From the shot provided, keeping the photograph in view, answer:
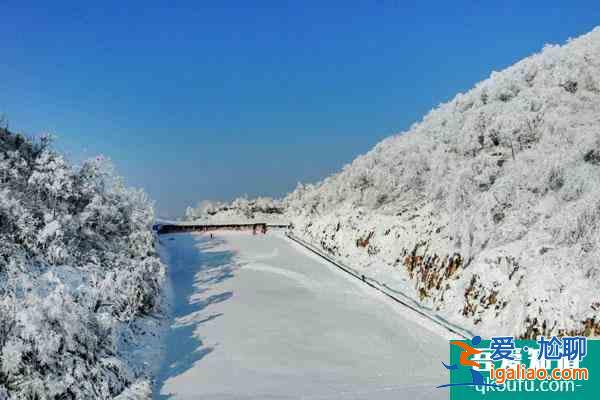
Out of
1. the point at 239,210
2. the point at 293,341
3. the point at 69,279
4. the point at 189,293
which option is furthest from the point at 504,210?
the point at 239,210

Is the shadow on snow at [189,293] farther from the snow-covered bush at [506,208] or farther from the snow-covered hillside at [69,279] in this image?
the snow-covered bush at [506,208]

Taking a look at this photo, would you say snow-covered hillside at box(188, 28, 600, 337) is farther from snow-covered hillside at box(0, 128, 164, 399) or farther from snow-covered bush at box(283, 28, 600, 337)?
snow-covered hillside at box(0, 128, 164, 399)

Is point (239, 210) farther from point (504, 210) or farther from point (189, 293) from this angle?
point (504, 210)

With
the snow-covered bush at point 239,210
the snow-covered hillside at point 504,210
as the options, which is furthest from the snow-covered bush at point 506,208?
the snow-covered bush at point 239,210

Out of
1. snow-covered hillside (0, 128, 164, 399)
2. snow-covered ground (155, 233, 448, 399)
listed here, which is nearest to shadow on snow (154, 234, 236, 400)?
snow-covered ground (155, 233, 448, 399)

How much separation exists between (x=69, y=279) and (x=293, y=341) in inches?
308

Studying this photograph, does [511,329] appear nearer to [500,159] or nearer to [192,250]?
[500,159]

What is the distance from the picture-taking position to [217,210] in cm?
7344

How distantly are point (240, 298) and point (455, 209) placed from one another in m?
10.5

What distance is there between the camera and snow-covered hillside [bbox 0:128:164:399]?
416 inches

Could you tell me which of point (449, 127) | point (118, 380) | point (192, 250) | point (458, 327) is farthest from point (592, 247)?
point (192, 250)

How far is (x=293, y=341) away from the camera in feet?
52.4

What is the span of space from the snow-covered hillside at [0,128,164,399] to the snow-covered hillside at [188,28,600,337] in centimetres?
1141

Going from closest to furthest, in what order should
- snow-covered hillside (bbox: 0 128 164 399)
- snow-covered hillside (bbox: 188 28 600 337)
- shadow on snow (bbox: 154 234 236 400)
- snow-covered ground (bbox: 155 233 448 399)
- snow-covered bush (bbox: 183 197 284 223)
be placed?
snow-covered hillside (bbox: 0 128 164 399)
snow-covered ground (bbox: 155 233 448 399)
shadow on snow (bbox: 154 234 236 400)
snow-covered hillside (bbox: 188 28 600 337)
snow-covered bush (bbox: 183 197 284 223)
